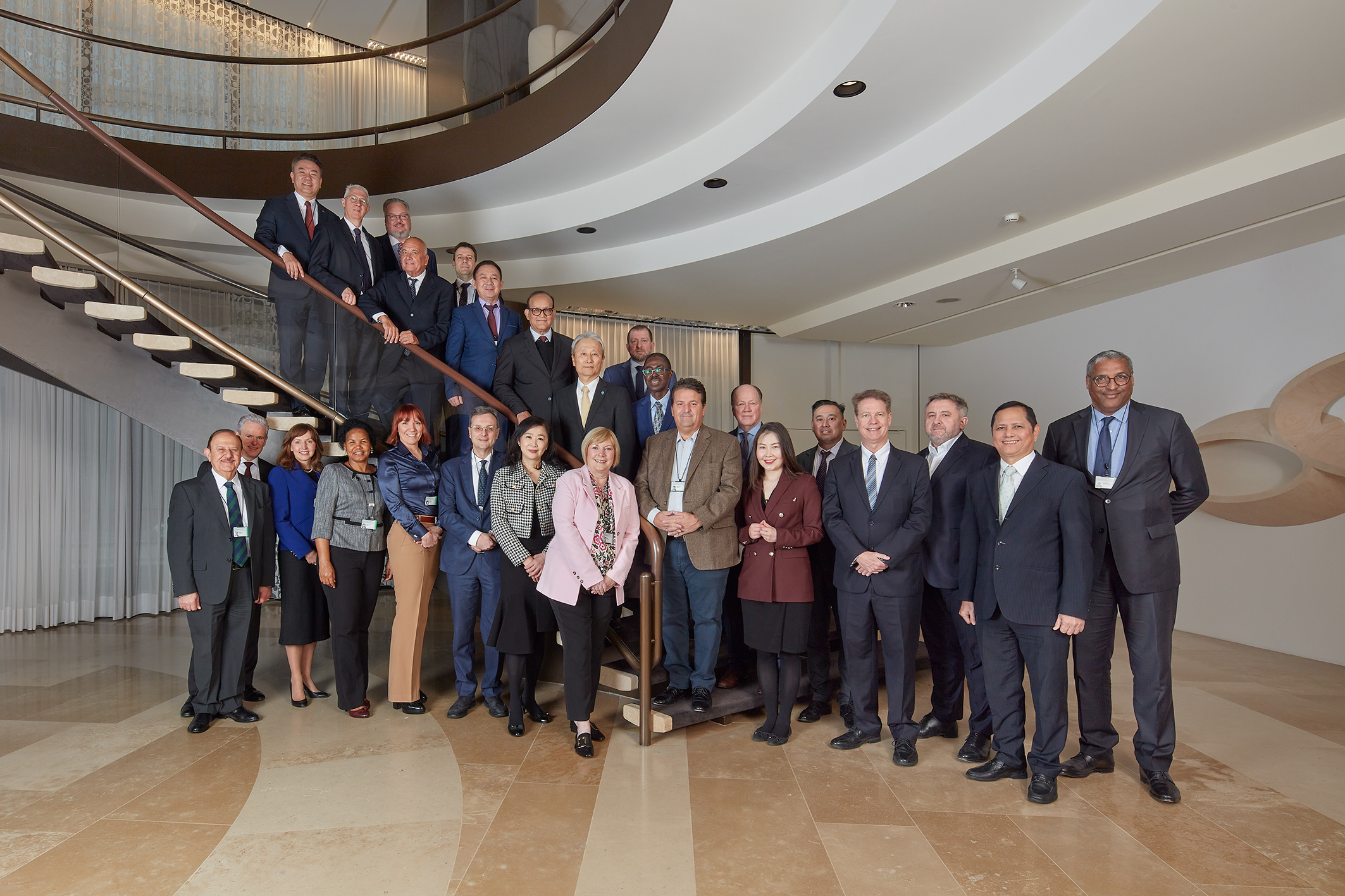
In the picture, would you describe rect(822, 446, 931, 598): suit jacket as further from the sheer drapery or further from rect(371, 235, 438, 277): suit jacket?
the sheer drapery

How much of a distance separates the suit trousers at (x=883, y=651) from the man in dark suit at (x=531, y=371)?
2245 mm

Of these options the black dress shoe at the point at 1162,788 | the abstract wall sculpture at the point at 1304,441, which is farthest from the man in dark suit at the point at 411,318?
the abstract wall sculpture at the point at 1304,441

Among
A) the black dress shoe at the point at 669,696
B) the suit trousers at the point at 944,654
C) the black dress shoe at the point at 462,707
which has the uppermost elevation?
the suit trousers at the point at 944,654

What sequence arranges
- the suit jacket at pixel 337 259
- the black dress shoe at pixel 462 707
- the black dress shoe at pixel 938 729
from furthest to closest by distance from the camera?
the suit jacket at pixel 337 259
the black dress shoe at pixel 462 707
the black dress shoe at pixel 938 729

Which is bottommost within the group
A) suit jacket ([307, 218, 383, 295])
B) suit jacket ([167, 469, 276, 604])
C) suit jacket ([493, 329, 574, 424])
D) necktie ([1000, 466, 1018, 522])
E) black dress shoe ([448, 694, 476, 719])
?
black dress shoe ([448, 694, 476, 719])

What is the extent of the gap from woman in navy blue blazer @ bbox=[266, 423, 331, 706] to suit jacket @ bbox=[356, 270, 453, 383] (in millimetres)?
1006

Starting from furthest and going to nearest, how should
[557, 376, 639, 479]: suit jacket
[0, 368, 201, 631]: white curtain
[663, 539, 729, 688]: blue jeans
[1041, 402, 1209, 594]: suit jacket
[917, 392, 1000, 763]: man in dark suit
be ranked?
[0, 368, 201, 631]: white curtain
[557, 376, 639, 479]: suit jacket
[663, 539, 729, 688]: blue jeans
[917, 392, 1000, 763]: man in dark suit
[1041, 402, 1209, 594]: suit jacket

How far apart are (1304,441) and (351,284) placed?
7272 mm

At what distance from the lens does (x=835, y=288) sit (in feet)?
26.2

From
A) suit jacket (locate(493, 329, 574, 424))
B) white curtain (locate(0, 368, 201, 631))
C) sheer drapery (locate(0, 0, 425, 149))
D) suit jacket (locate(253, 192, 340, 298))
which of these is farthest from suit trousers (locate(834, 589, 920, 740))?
white curtain (locate(0, 368, 201, 631))

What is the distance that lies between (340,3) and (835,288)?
22.4 feet

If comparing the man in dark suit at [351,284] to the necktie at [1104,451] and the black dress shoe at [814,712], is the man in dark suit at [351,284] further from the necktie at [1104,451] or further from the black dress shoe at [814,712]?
the necktie at [1104,451]

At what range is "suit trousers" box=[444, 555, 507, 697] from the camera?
419 centimetres

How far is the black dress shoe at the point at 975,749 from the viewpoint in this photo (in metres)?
3.65
